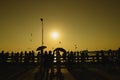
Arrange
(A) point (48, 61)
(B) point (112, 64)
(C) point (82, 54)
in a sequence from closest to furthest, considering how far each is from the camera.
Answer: (A) point (48, 61) < (B) point (112, 64) < (C) point (82, 54)

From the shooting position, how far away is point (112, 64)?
30.4 meters

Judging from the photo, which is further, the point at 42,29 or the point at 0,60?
the point at 42,29

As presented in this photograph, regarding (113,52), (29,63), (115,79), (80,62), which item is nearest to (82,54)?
(80,62)

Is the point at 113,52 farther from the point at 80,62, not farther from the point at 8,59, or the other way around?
the point at 8,59

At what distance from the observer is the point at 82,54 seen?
3431cm

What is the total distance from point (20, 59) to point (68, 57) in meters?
7.01

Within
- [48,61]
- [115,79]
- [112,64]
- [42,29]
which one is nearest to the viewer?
[115,79]

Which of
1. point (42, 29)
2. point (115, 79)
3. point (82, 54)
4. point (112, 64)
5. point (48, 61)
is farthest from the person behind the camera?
point (42, 29)

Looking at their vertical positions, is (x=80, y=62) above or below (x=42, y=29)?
below

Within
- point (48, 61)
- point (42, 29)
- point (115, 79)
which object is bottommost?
point (115, 79)

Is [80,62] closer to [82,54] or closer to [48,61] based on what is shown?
[82,54]

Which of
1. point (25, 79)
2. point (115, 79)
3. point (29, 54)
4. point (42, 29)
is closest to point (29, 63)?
point (29, 54)

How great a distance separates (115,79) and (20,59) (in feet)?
71.0

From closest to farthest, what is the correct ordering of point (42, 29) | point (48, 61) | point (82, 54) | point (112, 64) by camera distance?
point (48, 61)
point (112, 64)
point (82, 54)
point (42, 29)
